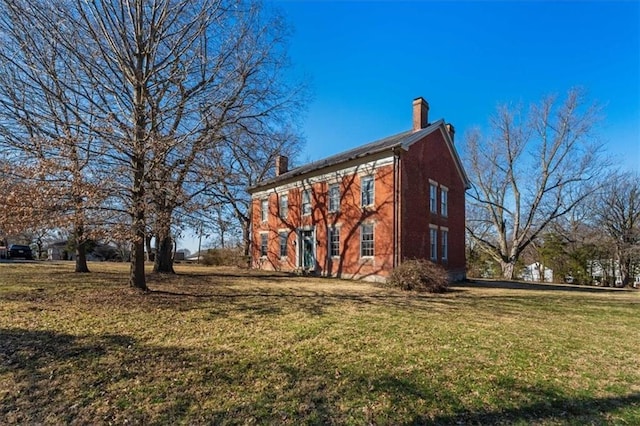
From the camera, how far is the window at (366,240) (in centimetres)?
1766

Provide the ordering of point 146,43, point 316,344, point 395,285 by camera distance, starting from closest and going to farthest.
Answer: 1. point 316,344
2. point 146,43
3. point 395,285

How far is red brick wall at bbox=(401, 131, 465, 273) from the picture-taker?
1714 centimetres

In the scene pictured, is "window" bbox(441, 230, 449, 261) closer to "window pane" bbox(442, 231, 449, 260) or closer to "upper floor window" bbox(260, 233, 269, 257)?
"window pane" bbox(442, 231, 449, 260)

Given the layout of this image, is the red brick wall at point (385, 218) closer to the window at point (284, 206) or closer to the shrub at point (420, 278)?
the window at point (284, 206)

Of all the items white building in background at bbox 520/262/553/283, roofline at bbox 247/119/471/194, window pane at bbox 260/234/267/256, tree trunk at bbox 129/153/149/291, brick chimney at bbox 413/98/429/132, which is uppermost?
brick chimney at bbox 413/98/429/132

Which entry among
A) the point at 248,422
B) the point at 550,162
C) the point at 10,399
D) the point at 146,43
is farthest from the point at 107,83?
the point at 550,162

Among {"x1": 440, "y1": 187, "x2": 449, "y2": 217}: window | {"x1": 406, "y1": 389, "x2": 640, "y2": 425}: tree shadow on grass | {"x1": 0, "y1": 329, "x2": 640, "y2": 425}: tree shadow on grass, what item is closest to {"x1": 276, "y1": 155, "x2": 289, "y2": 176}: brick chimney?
{"x1": 440, "y1": 187, "x2": 449, "y2": 217}: window

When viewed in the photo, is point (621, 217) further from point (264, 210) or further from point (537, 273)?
point (264, 210)

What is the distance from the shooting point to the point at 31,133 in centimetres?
973

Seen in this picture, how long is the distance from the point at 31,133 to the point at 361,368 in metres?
10.9

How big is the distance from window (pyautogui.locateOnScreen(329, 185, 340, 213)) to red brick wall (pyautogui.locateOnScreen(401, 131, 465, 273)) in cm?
412

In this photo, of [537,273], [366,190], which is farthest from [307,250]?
[537,273]

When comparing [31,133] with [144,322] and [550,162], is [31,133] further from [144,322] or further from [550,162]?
[550,162]

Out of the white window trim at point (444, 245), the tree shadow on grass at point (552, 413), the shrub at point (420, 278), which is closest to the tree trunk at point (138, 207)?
the tree shadow on grass at point (552, 413)
